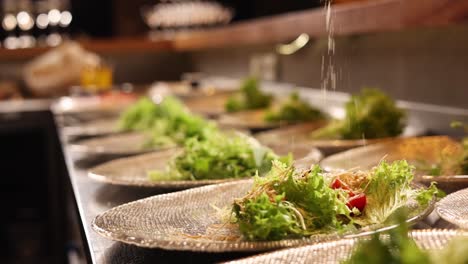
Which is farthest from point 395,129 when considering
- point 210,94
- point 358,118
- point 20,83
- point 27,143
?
point 20,83

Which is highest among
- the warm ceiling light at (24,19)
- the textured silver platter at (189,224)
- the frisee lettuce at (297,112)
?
the textured silver platter at (189,224)

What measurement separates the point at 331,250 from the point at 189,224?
0.42m

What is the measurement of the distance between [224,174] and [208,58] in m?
4.81

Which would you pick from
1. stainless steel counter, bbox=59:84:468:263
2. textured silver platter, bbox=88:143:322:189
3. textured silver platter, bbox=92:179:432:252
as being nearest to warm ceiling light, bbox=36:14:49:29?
stainless steel counter, bbox=59:84:468:263

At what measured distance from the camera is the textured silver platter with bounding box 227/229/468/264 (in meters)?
0.98

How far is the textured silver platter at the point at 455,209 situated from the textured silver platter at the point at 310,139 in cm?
70

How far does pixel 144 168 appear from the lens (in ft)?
6.63

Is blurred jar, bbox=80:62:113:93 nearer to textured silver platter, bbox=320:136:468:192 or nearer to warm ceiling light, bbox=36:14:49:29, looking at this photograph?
warm ceiling light, bbox=36:14:49:29

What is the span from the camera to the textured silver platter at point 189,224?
109 centimetres

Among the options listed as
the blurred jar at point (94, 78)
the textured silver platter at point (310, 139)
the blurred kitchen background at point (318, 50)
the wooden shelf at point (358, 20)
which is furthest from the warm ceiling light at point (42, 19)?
the textured silver platter at point (310, 139)

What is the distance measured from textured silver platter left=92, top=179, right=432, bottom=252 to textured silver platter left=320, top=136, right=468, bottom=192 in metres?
0.28

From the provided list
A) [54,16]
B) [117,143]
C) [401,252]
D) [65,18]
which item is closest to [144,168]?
[117,143]

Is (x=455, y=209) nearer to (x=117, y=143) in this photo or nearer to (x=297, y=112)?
(x=297, y=112)

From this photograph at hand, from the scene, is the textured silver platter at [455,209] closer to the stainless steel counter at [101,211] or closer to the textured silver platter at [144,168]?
the stainless steel counter at [101,211]
